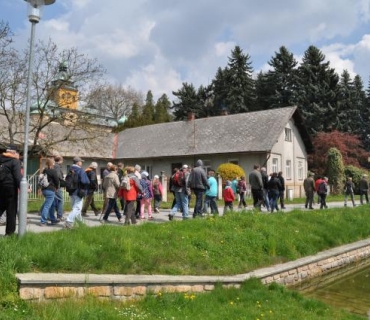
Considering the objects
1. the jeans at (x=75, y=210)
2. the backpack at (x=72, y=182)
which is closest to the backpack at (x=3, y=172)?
the jeans at (x=75, y=210)

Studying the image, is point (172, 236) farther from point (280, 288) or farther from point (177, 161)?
point (177, 161)

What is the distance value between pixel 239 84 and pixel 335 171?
84.3 feet

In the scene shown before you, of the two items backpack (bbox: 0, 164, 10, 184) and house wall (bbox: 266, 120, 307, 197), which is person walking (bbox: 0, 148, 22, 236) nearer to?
backpack (bbox: 0, 164, 10, 184)

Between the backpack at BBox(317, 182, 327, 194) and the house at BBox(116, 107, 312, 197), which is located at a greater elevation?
the house at BBox(116, 107, 312, 197)

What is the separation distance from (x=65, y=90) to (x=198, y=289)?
59.4 ft

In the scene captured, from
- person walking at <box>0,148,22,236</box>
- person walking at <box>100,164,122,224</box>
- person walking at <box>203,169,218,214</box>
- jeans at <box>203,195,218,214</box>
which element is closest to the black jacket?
person walking at <box>0,148,22,236</box>

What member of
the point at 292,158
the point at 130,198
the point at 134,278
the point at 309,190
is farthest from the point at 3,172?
the point at 292,158

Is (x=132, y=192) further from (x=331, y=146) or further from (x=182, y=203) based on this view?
(x=331, y=146)

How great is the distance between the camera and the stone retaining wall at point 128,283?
6.05m

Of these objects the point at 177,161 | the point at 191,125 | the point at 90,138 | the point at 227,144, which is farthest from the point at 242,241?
the point at 191,125

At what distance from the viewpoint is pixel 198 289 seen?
7730mm

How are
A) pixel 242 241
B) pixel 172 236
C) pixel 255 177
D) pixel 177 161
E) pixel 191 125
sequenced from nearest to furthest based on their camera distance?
pixel 172 236
pixel 242 241
pixel 255 177
pixel 177 161
pixel 191 125

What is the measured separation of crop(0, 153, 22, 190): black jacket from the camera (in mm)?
8297

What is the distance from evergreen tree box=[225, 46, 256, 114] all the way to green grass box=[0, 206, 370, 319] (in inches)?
1870
